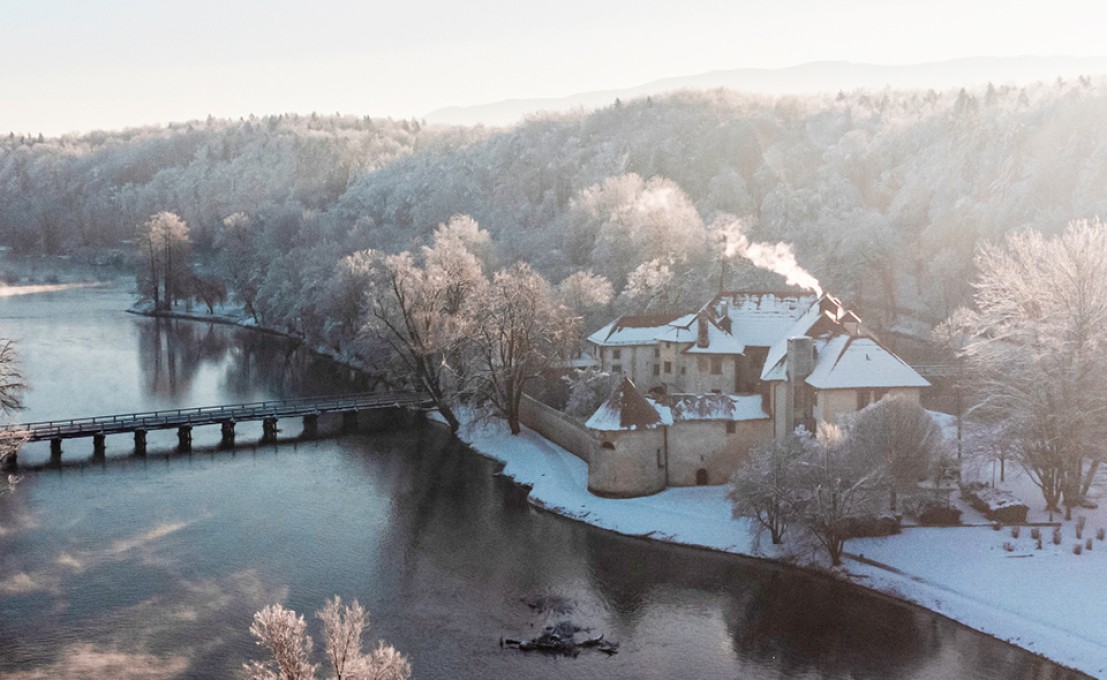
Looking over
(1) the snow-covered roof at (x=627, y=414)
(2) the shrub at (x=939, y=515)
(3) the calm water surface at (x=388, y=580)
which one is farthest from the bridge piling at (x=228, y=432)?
(2) the shrub at (x=939, y=515)

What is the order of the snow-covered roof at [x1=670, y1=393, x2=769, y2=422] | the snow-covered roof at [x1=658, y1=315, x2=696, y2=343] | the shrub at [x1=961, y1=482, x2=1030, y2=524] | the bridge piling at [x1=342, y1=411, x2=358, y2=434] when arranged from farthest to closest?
the bridge piling at [x1=342, y1=411, x2=358, y2=434]
the snow-covered roof at [x1=658, y1=315, x2=696, y2=343]
the snow-covered roof at [x1=670, y1=393, x2=769, y2=422]
the shrub at [x1=961, y1=482, x2=1030, y2=524]

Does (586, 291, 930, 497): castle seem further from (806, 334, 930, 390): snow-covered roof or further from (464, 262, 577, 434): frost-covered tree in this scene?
(464, 262, 577, 434): frost-covered tree

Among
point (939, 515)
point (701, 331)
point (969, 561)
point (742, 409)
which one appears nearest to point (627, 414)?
point (742, 409)

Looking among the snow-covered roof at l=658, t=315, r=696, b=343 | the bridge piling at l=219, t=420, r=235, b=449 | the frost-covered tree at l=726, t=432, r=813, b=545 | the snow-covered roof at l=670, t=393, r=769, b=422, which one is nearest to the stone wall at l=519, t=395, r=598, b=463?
the snow-covered roof at l=670, t=393, r=769, b=422

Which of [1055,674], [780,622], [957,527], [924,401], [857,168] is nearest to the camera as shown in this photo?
[1055,674]

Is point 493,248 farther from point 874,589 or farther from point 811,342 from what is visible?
point 874,589

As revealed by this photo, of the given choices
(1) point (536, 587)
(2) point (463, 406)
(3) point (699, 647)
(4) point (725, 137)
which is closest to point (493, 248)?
(2) point (463, 406)
